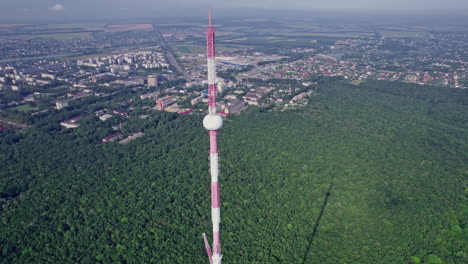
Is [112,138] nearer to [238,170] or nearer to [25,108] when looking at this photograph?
[238,170]

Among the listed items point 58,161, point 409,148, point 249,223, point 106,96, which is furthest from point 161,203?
point 106,96

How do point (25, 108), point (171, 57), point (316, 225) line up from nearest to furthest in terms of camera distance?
point (316, 225)
point (25, 108)
point (171, 57)

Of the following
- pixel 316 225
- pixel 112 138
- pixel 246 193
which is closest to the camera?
pixel 316 225

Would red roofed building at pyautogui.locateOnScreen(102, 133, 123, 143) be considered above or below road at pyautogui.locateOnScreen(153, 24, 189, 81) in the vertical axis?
below

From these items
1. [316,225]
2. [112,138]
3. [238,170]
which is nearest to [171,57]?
[112,138]

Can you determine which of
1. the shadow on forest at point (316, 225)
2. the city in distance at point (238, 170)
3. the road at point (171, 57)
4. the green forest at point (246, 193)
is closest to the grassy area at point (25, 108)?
the city in distance at point (238, 170)

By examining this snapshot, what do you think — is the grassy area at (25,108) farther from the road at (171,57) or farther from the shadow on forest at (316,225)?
the shadow on forest at (316,225)

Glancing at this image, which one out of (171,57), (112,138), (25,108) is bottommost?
(112,138)

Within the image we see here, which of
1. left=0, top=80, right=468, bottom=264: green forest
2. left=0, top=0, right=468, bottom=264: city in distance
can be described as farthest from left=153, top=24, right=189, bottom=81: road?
left=0, top=80, right=468, bottom=264: green forest

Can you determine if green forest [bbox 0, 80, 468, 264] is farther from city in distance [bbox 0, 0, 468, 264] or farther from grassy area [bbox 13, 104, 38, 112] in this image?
grassy area [bbox 13, 104, 38, 112]
